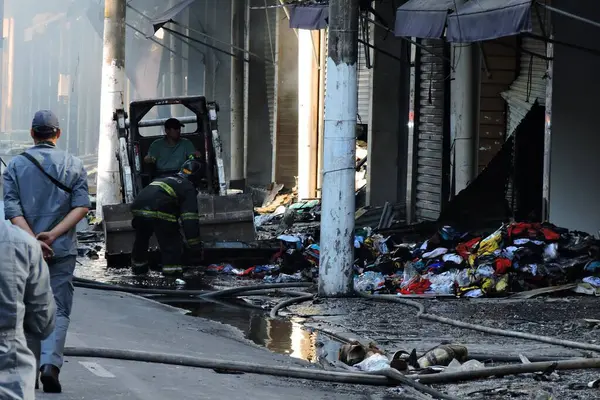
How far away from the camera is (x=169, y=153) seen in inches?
609

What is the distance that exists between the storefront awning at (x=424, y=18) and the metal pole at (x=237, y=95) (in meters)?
14.6

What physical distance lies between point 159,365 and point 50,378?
56.4 inches

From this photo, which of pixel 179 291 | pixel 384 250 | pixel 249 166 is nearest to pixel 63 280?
pixel 179 291

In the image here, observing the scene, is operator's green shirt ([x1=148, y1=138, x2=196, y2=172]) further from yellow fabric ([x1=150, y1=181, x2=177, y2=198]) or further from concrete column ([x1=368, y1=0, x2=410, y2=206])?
concrete column ([x1=368, y1=0, x2=410, y2=206])

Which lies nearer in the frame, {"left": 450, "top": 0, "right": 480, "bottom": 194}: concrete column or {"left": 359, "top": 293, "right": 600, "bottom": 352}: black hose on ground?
{"left": 359, "top": 293, "right": 600, "bottom": 352}: black hose on ground

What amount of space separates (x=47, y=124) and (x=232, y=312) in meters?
4.81

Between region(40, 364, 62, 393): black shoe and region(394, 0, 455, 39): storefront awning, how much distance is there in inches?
280

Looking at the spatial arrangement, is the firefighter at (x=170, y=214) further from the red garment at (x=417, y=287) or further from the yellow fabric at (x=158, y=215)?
the red garment at (x=417, y=287)

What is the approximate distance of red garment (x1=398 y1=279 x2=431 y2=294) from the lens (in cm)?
1259

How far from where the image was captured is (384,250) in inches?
579

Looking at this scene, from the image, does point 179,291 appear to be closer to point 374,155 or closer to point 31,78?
point 374,155

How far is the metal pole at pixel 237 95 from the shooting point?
2816 cm

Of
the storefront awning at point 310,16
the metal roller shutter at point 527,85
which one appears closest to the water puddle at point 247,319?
the storefront awning at point 310,16

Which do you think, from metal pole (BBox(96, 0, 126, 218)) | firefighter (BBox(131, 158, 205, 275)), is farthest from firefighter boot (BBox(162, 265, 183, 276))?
metal pole (BBox(96, 0, 126, 218))
